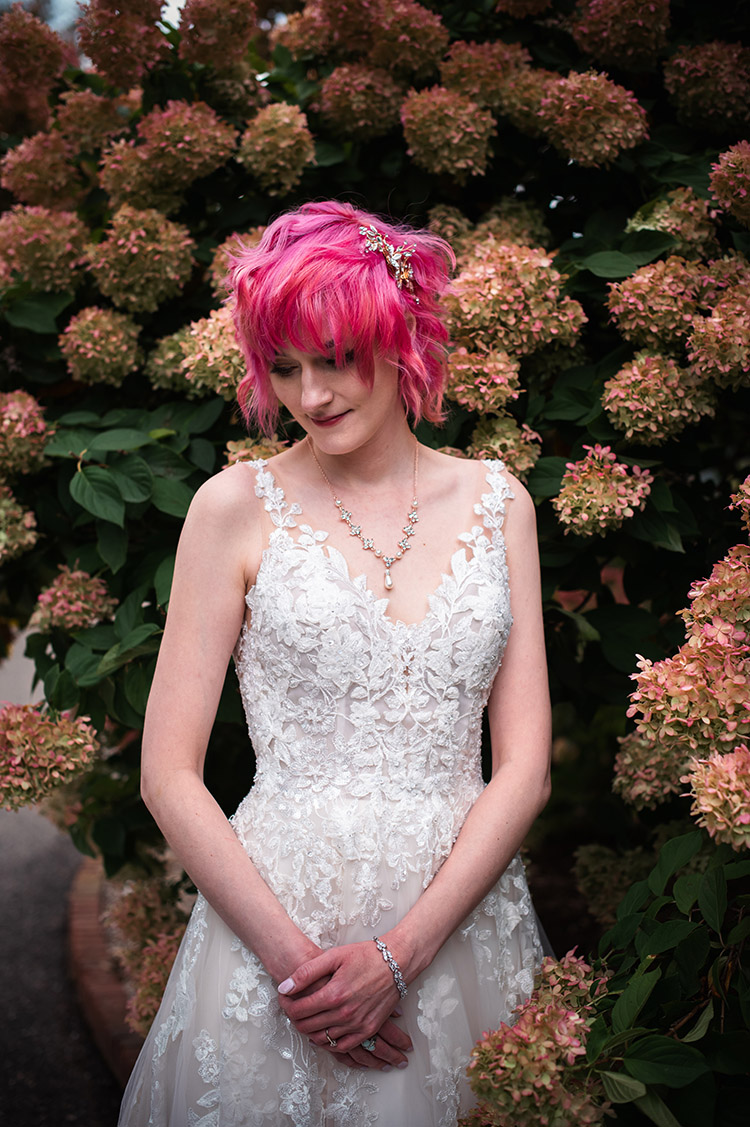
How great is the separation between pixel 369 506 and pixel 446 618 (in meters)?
0.29

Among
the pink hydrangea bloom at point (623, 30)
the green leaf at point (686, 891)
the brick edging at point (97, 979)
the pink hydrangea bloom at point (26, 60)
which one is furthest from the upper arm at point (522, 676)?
the brick edging at point (97, 979)

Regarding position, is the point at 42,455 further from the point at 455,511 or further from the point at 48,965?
the point at 48,965

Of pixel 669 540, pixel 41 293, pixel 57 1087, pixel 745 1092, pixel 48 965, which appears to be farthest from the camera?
pixel 48 965

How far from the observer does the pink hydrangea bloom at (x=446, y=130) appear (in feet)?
7.55

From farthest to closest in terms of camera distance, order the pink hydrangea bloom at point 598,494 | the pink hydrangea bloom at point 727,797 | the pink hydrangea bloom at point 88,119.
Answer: the pink hydrangea bloom at point 88,119
the pink hydrangea bloom at point 598,494
the pink hydrangea bloom at point 727,797

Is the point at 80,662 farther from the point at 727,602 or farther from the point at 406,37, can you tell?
the point at 406,37

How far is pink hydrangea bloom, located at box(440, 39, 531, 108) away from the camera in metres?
2.38

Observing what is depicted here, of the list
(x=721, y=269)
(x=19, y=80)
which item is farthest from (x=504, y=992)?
(x=19, y=80)

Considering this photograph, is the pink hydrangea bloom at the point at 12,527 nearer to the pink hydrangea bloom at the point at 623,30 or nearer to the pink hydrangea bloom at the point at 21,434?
the pink hydrangea bloom at the point at 21,434

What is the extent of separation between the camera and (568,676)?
2.30 meters

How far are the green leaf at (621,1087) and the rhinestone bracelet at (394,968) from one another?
392mm

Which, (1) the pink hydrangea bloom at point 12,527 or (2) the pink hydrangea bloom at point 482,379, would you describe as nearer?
(2) the pink hydrangea bloom at point 482,379

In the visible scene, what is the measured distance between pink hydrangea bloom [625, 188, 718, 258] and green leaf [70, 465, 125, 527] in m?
1.44

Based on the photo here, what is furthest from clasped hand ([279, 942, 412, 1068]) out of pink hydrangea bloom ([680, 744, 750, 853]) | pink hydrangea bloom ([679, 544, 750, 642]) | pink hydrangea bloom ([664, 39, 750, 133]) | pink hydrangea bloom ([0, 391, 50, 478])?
pink hydrangea bloom ([664, 39, 750, 133])
